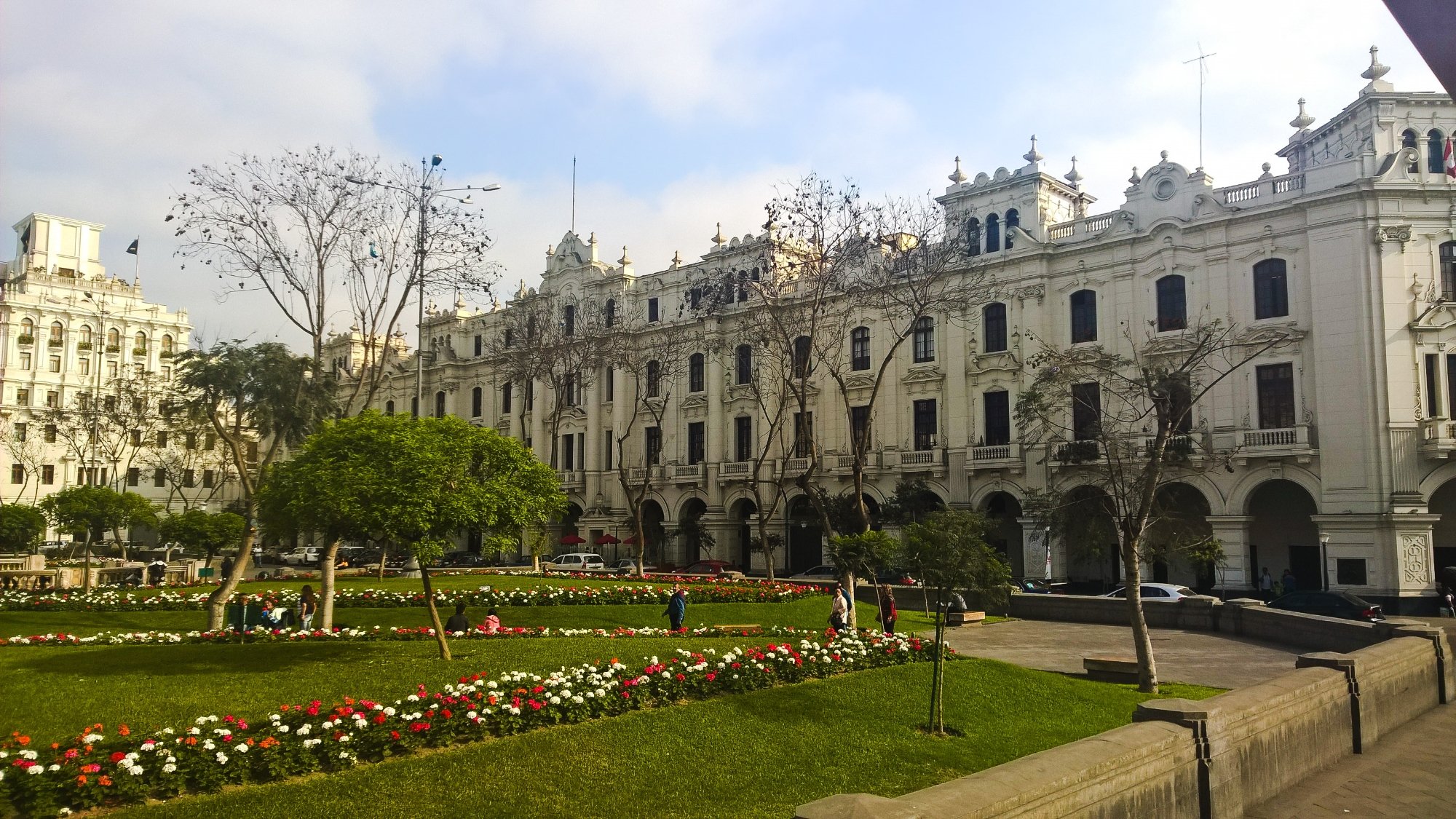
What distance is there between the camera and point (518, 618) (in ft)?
74.9

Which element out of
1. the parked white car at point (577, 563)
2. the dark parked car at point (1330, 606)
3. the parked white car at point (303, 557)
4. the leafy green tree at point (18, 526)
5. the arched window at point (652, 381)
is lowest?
the parked white car at point (303, 557)

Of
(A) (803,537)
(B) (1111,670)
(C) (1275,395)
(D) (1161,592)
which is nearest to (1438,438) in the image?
(C) (1275,395)

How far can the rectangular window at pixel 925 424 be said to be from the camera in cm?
4294

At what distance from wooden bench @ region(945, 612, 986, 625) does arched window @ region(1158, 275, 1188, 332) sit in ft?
47.4

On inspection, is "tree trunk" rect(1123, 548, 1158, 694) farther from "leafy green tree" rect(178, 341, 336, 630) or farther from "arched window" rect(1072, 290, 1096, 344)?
"arched window" rect(1072, 290, 1096, 344)

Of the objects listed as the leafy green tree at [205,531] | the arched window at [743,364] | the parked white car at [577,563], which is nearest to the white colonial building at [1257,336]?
the arched window at [743,364]

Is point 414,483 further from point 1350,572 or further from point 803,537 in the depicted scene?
point 803,537

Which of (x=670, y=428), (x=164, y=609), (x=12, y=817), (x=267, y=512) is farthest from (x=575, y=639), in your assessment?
(x=670, y=428)

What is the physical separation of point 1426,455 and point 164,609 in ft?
116

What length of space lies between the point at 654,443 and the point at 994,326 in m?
19.7

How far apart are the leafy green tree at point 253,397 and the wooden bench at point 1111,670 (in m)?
15.7

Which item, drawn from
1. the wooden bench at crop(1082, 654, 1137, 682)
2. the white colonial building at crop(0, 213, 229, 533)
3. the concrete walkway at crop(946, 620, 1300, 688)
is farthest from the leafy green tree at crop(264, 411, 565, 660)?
the white colonial building at crop(0, 213, 229, 533)

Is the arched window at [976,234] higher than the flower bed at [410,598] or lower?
higher

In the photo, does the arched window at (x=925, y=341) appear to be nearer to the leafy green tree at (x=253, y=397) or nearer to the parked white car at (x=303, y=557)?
the leafy green tree at (x=253, y=397)
